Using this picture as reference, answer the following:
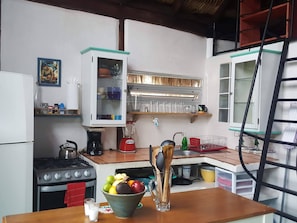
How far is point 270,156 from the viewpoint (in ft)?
11.2

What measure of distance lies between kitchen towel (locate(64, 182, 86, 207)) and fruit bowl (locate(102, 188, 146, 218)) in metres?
1.39

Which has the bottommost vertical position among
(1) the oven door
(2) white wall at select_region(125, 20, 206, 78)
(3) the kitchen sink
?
(1) the oven door

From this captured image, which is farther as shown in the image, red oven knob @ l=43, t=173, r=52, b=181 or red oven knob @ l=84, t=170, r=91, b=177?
red oven knob @ l=84, t=170, r=91, b=177

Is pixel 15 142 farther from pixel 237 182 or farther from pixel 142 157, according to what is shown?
pixel 237 182

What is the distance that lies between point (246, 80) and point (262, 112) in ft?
1.88

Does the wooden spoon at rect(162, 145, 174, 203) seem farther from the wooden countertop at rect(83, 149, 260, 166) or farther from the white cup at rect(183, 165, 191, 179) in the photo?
the white cup at rect(183, 165, 191, 179)

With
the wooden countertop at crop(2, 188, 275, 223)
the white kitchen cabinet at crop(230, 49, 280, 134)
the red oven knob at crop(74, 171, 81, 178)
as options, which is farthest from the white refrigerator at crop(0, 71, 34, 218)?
the white kitchen cabinet at crop(230, 49, 280, 134)

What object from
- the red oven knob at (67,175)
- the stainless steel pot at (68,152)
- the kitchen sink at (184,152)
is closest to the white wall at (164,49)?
the kitchen sink at (184,152)

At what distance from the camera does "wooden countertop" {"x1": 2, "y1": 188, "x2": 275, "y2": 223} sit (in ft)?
4.73

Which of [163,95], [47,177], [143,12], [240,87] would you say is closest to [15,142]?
[47,177]

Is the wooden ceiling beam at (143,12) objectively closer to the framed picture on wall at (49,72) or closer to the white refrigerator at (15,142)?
the framed picture on wall at (49,72)

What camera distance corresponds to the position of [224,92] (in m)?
4.07

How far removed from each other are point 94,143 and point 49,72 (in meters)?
0.94

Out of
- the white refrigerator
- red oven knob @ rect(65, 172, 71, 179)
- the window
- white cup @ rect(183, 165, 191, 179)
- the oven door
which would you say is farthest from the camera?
the window
